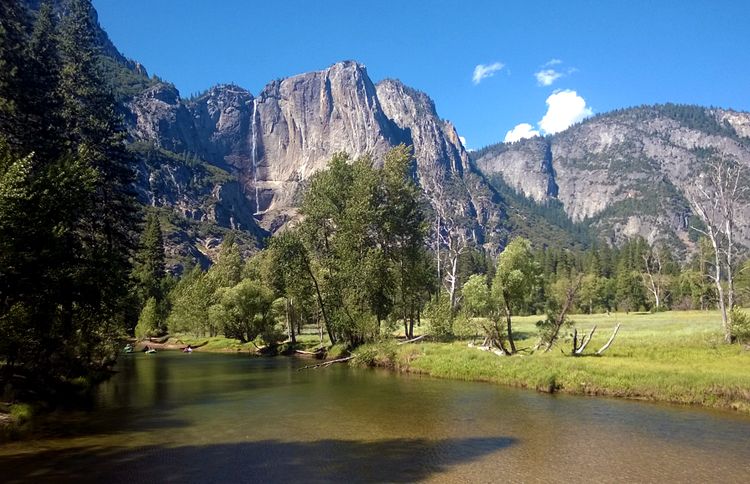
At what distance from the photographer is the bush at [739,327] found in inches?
1458

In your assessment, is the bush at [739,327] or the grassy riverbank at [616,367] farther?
the bush at [739,327]

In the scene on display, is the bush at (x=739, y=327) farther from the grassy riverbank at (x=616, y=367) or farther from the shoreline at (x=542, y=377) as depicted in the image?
the shoreline at (x=542, y=377)

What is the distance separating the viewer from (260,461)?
18.2 metres

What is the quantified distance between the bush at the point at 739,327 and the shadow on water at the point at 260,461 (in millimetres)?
26500

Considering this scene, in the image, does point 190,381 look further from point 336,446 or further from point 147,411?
point 336,446

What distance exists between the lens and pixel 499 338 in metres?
42.2

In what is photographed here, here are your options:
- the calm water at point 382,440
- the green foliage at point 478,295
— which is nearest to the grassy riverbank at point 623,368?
the calm water at point 382,440

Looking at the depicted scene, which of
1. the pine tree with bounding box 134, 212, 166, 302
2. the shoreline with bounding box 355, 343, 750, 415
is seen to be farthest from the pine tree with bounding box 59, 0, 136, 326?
the pine tree with bounding box 134, 212, 166, 302

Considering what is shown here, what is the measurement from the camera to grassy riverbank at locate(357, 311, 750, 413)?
27.0 metres

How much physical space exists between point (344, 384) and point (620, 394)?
18.0 m

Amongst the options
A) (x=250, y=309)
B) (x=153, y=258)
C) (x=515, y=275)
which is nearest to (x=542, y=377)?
(x=515, y=275)

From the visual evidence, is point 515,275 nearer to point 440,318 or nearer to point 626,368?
point 626,368

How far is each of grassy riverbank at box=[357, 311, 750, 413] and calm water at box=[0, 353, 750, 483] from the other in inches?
72.4

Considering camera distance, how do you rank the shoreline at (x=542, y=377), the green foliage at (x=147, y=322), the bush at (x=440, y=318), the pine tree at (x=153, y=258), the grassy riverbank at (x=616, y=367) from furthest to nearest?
the pine tree at (x=153, y=258)
the green foliage at (x=147, y=322)
the bush at (x=440, y=318)
the grassy riverbank at (x=616, y=367)
the shoreline at (x=542, y=377)
